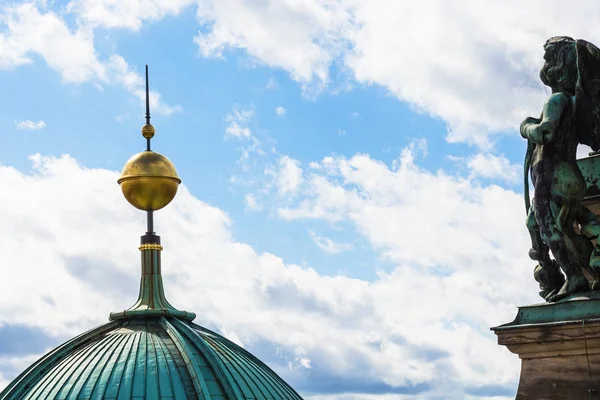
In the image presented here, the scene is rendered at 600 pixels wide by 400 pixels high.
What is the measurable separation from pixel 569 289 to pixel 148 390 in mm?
19939

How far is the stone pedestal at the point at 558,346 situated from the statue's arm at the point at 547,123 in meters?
1.57

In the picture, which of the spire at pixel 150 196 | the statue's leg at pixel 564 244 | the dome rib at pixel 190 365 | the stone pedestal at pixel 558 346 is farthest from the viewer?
the spire at pixel 150 196

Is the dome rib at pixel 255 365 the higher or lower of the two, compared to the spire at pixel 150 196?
lower

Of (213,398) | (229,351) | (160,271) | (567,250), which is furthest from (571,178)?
(160,271)

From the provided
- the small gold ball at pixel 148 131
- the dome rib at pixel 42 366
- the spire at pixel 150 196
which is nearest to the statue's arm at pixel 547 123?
the dome rib at pixel 42 366

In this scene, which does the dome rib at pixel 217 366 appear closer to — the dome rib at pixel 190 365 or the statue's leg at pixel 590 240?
the dome rib at pixel 190 365

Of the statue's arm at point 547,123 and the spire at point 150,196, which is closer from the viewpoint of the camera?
the statue's arm at point 547,123

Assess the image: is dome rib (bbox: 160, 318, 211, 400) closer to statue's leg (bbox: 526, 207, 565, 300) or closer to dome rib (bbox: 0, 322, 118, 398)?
dome rib (bbox: 0, 322, 118, 398)

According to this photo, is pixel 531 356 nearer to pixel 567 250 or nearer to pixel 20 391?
pixel 567 250

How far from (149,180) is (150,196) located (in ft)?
1.58

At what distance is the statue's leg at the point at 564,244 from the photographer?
12.8m

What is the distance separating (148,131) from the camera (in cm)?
3825

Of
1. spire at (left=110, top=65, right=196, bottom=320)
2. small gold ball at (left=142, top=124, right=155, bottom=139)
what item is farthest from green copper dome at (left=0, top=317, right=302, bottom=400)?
small gold ball at (left=142, top=124, right=155, bottom=139)

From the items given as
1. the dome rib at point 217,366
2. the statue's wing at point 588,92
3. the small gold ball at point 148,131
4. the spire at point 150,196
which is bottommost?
the statue's wing at point 588,92
